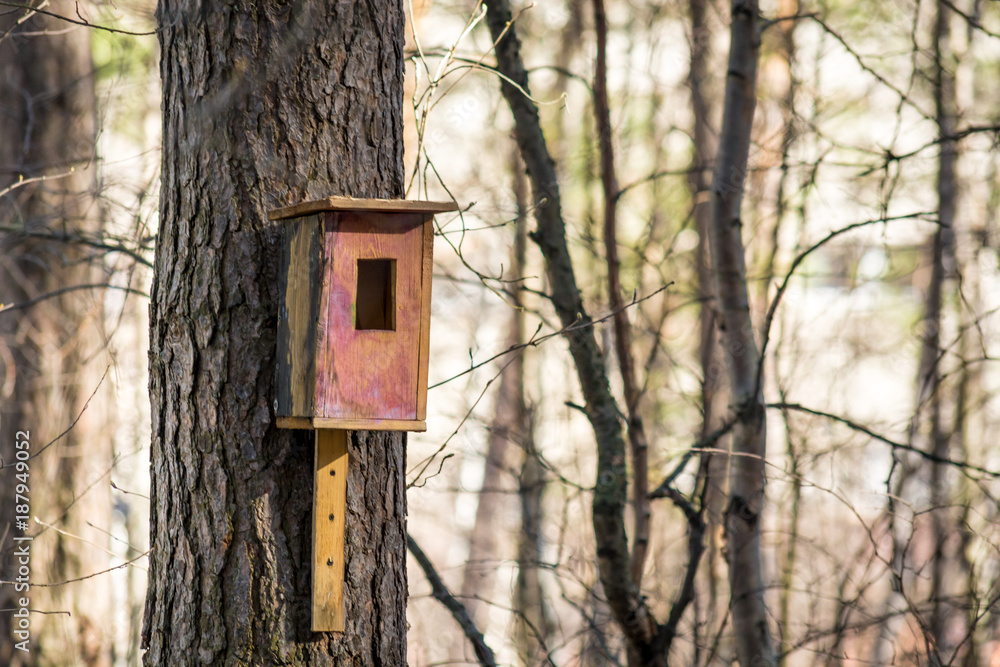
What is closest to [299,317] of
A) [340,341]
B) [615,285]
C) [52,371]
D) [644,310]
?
[340,341]

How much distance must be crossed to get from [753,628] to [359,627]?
169cm

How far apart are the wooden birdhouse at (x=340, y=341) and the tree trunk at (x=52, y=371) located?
2.99 m

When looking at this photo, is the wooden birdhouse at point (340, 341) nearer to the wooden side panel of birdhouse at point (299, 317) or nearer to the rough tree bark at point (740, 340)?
the wooden side panel of birdhouse at point (299, 317)

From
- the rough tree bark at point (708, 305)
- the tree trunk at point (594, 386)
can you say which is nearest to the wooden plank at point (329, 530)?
the tree trunk at point (594, 386)

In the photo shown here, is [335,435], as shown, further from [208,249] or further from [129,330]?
[129,330]

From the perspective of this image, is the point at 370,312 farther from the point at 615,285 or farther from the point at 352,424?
the point at 615,285

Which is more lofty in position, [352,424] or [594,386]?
[594,386]

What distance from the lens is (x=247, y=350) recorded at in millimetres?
1729

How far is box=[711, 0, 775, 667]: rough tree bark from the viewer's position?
2.92 meters

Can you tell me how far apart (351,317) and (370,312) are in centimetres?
12

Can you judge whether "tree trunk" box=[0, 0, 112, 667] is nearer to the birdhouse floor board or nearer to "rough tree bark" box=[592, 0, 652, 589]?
"rough tree bark" box=[592, 0, 652, 589]

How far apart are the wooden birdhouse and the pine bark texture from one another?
6 centimetres

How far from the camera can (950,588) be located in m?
6.80

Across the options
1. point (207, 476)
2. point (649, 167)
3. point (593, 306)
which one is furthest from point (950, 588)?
point (207, 476)
